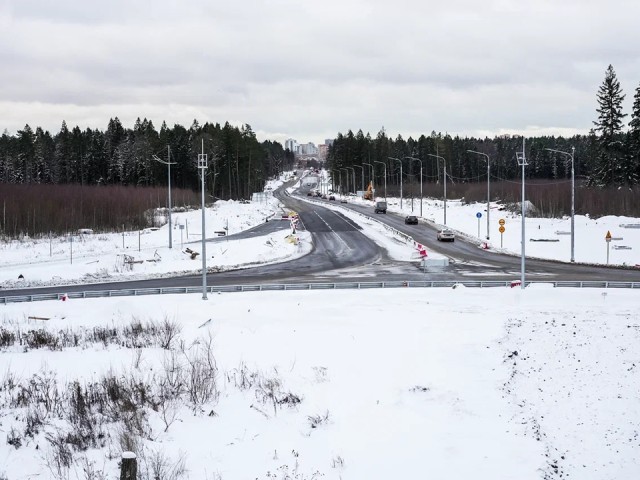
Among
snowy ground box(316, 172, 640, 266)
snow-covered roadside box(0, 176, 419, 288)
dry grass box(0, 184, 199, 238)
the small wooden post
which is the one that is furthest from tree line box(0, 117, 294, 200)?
the small wooden post

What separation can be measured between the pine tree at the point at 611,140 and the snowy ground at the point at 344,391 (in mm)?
54327

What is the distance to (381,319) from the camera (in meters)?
25.0

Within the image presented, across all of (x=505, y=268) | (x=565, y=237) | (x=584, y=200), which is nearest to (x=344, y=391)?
(x=505, y=268)

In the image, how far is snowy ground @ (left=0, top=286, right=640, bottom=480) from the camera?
47.3 ft

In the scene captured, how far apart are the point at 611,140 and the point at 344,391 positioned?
227 ft

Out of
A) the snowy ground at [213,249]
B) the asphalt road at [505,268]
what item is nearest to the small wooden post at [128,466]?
the asphalt road at [505,268]

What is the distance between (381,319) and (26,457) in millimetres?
14596

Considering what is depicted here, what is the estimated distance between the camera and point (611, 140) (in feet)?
247

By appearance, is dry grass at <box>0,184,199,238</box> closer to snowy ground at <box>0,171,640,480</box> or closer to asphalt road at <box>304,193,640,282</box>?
asphalt road at <box>304,193,640,282</box>

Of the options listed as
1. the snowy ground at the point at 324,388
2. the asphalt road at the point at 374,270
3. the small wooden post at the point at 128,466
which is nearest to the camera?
the small wooden post at the point at 128,466

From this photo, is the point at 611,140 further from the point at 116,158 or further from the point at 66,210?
the point at 116,158

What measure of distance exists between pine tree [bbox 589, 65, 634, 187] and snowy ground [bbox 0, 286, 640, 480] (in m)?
54.3

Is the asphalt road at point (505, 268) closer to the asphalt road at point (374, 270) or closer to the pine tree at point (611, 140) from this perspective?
the asphalt road at point (374, 270)

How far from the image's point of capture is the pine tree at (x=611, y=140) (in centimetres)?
7512
